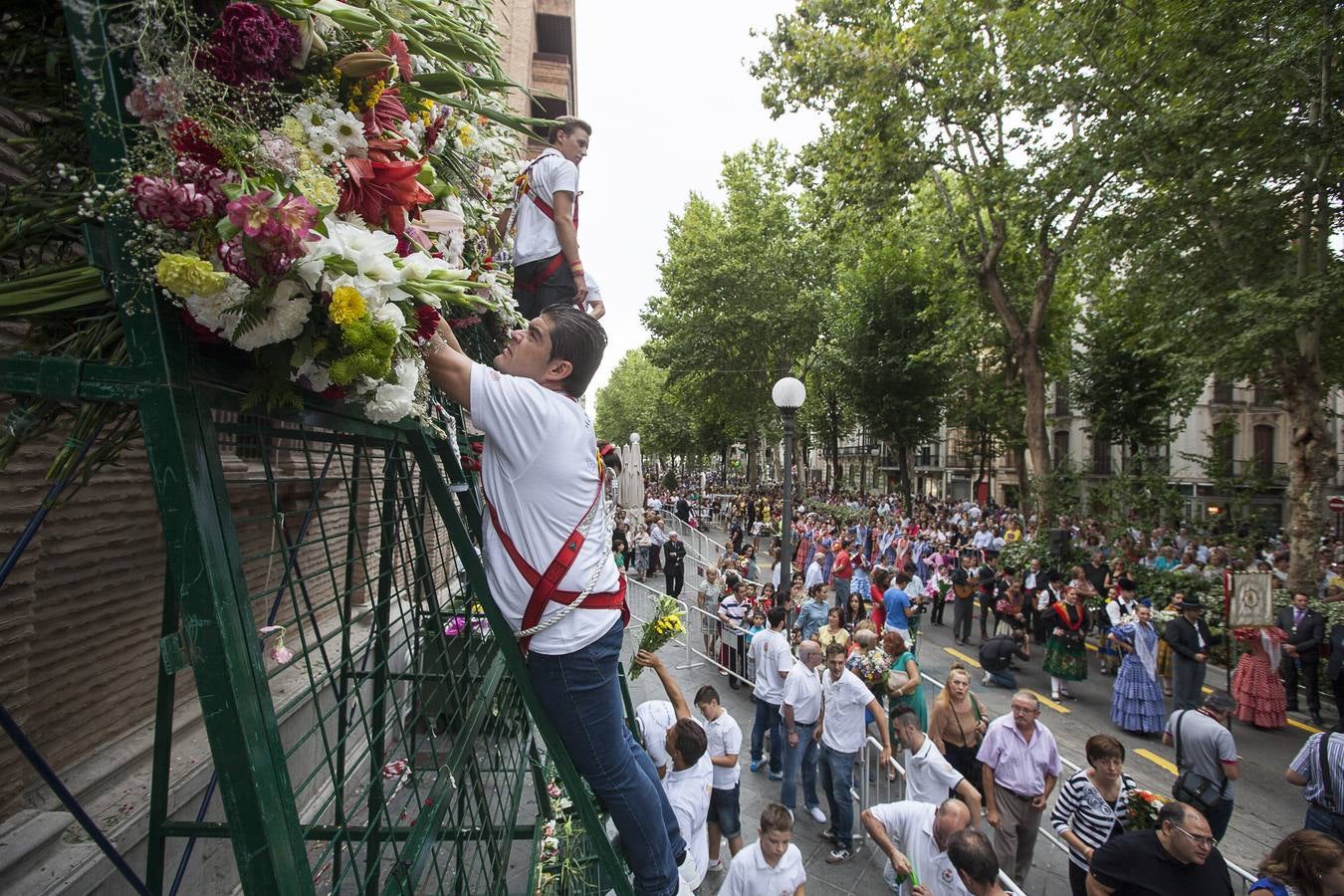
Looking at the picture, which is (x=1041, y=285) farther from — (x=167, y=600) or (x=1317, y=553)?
(x=167, y=600)

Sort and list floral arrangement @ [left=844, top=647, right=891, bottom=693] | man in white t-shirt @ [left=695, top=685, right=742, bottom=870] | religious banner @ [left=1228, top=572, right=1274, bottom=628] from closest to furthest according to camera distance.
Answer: man in white t-shirt @ [left=695, top=685, right=742, bottom=870]
floral arrangement @ [left=844, top=647, right=891, bottom=693]
religious banner @ [left=1228, top=572, right=1274, bottom=628]

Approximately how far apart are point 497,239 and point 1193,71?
14165mm

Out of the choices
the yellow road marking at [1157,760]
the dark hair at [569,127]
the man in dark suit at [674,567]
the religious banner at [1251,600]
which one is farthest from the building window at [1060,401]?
the dark hair at [569,127]

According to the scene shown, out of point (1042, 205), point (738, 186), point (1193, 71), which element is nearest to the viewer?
point (1193, 71)

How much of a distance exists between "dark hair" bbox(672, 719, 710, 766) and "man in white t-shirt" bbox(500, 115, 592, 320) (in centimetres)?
321

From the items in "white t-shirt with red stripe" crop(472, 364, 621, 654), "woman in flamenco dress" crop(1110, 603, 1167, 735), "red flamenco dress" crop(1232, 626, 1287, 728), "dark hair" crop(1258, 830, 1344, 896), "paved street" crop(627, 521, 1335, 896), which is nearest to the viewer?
"white t-shirt with red stripe" crop(472, 364, 621, 654)

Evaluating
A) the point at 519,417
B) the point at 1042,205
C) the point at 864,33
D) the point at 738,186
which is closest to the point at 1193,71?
the point at 1042,205

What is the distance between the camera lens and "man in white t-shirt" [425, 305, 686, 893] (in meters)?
2.18

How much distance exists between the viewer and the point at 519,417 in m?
2.17

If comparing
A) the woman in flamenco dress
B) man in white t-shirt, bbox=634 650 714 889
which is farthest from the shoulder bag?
the woman in flamenco dress

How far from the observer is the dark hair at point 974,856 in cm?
Result: 413

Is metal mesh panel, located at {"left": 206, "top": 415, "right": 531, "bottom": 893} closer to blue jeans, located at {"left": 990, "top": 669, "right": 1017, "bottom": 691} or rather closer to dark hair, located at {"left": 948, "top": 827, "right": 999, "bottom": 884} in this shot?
dark hair, located at {"left": 948, "top": 827, "right": 999, "bottom": 884}

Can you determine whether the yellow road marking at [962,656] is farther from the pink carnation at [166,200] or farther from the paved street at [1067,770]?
the pink carnation at [166,200]

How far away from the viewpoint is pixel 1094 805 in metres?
5.13
